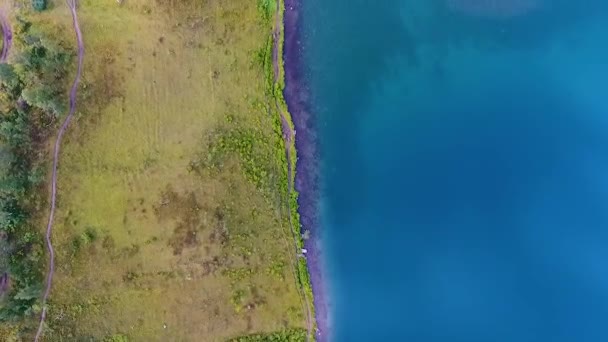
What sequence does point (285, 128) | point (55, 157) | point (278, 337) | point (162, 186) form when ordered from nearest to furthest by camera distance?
point (55, 157)
point (162, 186)
point (278, 337)
point (285, 128)

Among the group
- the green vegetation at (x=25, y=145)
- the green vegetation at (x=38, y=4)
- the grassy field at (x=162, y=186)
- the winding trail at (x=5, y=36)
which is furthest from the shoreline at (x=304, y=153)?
the winding trail at (x=5, y=36)

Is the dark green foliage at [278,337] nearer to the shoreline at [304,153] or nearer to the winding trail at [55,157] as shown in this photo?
the shoreline at [304,153]

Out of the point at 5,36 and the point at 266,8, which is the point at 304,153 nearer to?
the point at 266,8

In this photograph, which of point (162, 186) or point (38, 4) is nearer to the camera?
point (38, 4)

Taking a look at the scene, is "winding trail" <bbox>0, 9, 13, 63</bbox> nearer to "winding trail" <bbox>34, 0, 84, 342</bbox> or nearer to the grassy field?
the grassy field

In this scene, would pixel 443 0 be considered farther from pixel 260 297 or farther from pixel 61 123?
pixel 61 123

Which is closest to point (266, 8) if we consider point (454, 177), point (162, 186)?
point (162, 186)

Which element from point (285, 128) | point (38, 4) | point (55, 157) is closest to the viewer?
point (38, 4)
